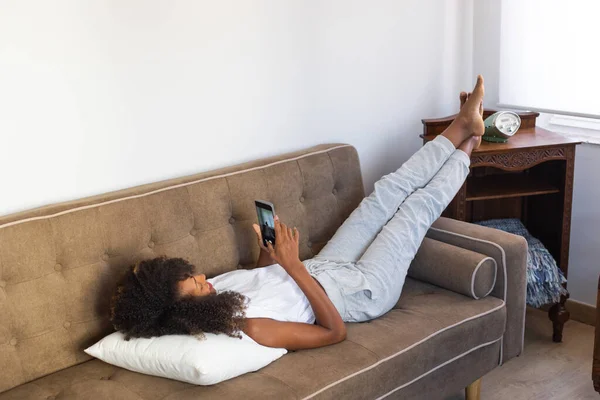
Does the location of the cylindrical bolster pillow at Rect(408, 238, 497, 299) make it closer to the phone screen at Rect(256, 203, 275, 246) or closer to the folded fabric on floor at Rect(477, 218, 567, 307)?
the folded fabric on floor at Rect(477, 218, 567, 307)

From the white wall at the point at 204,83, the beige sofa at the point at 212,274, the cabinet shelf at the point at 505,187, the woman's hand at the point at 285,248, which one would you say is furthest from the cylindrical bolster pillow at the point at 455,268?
the white wall at the point at 204,83

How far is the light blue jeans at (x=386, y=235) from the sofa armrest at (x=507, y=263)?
12cm

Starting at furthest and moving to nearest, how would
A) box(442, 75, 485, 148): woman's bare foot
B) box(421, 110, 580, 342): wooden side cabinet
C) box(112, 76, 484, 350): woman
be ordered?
box(421, 110, 580, 342): wooden side cabinet, box(442, 75, 485, 148): woman's bare foot, box(112, 76, 484, 350): woman

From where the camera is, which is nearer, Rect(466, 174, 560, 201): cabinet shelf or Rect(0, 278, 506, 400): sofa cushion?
Rect(0, 278, 506, 400): sofa cushion

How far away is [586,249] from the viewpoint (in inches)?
122

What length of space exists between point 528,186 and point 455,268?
2.36ft

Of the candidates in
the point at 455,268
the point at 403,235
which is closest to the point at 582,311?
the point at 455,268

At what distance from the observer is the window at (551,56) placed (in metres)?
2.95

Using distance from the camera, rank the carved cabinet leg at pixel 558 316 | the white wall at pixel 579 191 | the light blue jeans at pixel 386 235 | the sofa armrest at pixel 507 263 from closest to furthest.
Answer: the light blue jeans at pixel 386 235 → the sofa armrest at pixel 507 263 → the carved cabinet leg at pixel 558 316 → the white wall at pixel 579 191

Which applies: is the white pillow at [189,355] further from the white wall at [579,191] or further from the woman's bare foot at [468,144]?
the white wall at [579,191]

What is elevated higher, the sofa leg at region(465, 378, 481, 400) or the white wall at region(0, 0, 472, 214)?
the white wall at region(0, 0, 472, 214)

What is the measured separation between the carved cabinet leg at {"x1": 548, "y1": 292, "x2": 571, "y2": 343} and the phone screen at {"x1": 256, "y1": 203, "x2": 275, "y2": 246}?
135cm

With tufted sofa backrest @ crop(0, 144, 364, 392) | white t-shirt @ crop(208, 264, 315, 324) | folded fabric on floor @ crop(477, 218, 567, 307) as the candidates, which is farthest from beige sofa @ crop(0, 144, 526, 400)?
folded fabric on floor @ crop(477, 218, 567, 307)

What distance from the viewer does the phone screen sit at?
87.3 inches
